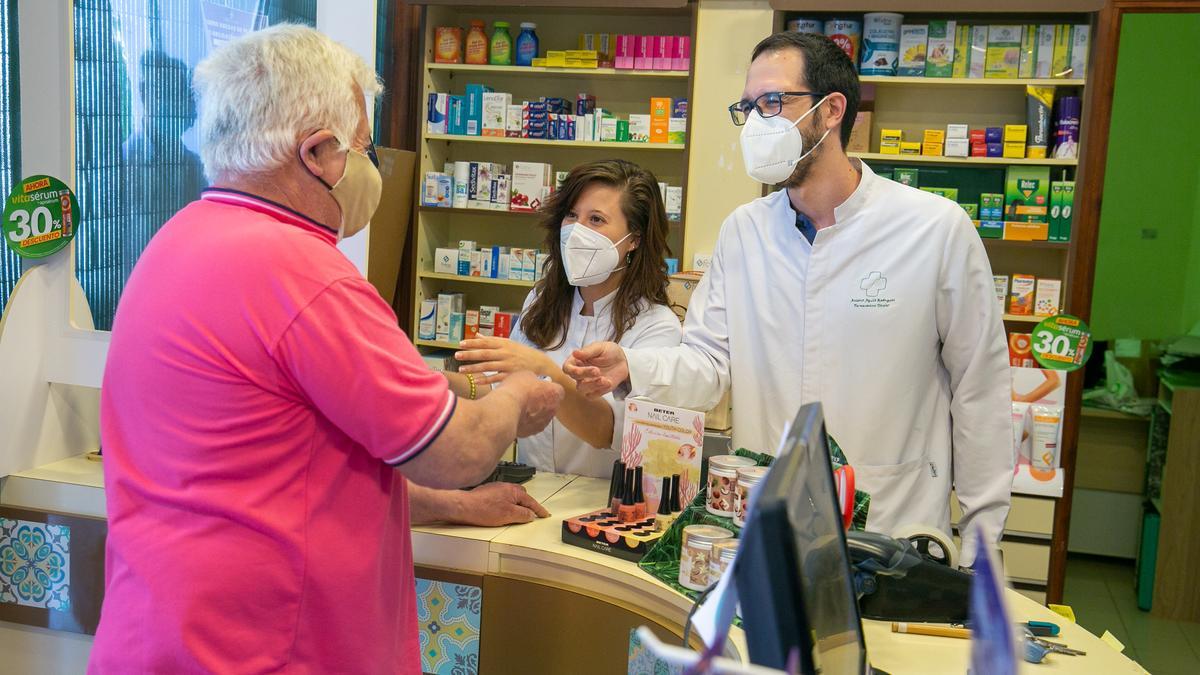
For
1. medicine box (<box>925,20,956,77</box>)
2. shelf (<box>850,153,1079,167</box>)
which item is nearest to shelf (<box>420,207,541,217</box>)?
shelf (<box>850,153,1079,167</box>)

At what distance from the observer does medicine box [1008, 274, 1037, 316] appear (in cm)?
486

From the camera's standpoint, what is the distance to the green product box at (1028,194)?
187 inches

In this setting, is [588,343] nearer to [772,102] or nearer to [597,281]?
[597,281]

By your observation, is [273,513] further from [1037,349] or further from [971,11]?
[971,11]

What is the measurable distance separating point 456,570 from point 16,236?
1.55 metres

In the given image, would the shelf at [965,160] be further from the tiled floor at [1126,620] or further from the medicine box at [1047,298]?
the tiled floor at [1126,620]

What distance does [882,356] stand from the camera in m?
2.44

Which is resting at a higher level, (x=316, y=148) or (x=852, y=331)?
(x=316, y=148)

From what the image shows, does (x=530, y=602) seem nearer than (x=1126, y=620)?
Yes

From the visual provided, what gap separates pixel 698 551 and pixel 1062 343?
2779mm

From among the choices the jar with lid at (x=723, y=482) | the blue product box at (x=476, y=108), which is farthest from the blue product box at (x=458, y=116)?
the jar with lid at (x=723, y=482)

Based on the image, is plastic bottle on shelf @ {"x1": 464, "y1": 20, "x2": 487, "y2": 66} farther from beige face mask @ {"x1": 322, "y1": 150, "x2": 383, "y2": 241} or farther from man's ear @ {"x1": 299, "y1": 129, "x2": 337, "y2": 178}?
man's ear @ {"x1": 299, "y1": 129, "x2": 337, "y2": 178}

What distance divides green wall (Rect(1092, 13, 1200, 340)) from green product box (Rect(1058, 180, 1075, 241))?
2.39m

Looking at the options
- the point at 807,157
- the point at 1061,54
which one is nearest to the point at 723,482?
the point at 807,157
